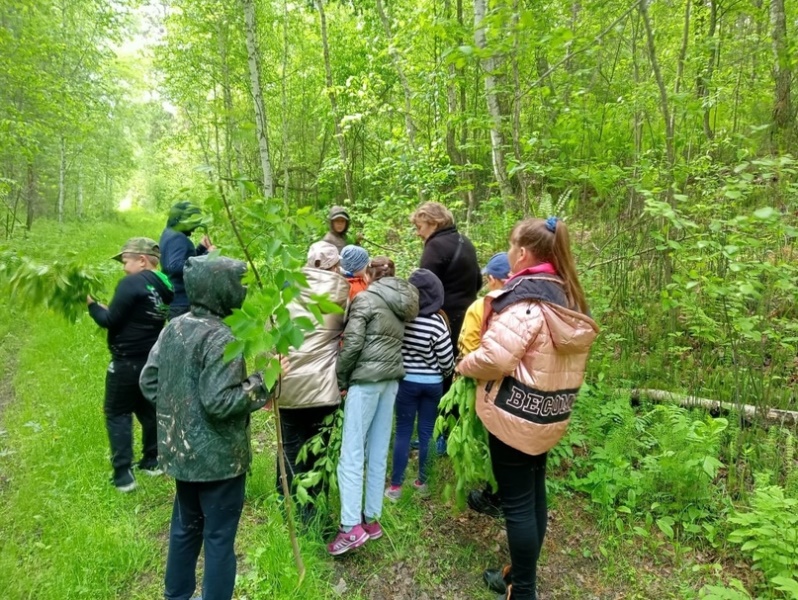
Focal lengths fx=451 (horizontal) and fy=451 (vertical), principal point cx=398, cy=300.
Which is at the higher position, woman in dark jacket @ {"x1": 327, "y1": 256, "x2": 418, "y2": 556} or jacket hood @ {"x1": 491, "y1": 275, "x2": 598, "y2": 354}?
jacket hood @ {"x1": 491, "y1": 275, "x2": 598, "y2": 354}

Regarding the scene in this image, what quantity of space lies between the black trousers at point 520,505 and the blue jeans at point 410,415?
1018 mm

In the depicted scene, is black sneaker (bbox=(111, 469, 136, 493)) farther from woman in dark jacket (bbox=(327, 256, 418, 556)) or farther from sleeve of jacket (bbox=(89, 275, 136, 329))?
woman in dark jacket (bbox=(327, 256, 418, 556))

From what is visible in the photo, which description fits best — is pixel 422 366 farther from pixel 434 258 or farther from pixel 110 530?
pixel 110 530

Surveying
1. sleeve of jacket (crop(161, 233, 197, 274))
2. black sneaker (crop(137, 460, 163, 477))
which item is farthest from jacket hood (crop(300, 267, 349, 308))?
black sneaker (crop(137, 460, 163, 477))

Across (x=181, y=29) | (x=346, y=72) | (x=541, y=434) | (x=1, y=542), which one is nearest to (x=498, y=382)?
(x=541, y=434)

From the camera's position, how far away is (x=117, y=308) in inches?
132

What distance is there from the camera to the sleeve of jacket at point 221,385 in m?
2.10

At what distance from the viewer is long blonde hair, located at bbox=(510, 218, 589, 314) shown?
2314 mm

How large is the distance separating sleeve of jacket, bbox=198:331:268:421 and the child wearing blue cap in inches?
56.1

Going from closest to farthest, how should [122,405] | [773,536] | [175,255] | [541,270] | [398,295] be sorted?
[541,270], [773,536], [398,295], [122,405], [175,255]

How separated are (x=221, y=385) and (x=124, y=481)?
2.27 meters

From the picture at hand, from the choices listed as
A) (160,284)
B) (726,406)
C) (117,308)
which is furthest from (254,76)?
(726,406)

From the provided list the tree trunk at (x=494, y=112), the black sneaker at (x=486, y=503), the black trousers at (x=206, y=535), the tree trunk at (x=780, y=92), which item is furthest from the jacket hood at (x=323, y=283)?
the tree trunk at (x=780, y=92)

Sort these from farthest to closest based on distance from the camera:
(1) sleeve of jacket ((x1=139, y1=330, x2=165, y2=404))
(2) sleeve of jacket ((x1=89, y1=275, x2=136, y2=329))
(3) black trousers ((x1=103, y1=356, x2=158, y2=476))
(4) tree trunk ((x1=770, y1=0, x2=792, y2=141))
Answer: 1. (4) tree trunk ((x1=770, y1=0, x2=792, y2=141))
2. (3) black trousers ((x1=103, y1=356, x2=158, y2=476))
3. (2) sleeve of jacket ((x1=89, y1=275, x2=136, y2=329))
4. (1) sleeve of jacket ((x1=139, y1=330, x2=165, y2=404))
